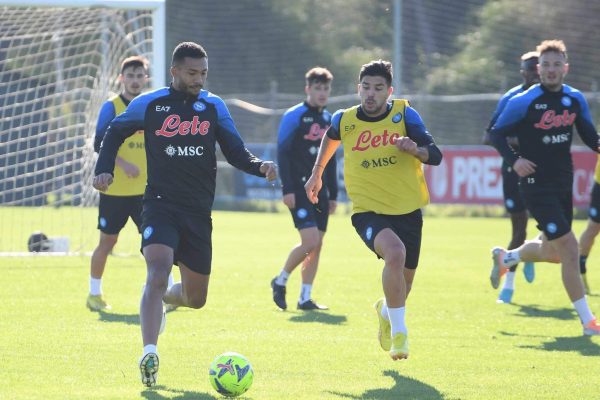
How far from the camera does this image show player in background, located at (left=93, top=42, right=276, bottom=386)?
703cm

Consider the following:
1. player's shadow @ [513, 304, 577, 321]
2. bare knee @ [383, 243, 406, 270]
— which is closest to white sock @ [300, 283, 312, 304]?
player's shadow @ [513, 304, 577, 321]

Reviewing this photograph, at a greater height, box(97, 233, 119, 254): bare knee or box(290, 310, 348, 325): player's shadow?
box(97, 233, 119, 254): bare knee

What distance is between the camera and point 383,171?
7828 millimetres

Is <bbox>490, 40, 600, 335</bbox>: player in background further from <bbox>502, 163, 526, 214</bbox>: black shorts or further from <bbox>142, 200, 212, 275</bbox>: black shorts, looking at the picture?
<bbox>142, 200, 212, 275</bbox>: black shorts

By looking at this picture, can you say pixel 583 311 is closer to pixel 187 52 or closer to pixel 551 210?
pixel 551 210

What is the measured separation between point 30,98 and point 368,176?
29.3ft

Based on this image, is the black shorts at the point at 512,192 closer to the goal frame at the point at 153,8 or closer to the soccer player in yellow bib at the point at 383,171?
the soccer player in yellow bib at the point at 383,171

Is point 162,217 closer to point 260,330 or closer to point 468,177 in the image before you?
point 260,330

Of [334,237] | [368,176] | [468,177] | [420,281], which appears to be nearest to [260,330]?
[368,176]

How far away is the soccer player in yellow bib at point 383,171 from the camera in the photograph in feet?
25.2

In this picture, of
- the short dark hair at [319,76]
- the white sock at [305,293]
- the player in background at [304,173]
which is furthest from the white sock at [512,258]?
the short dark hair at [319,76]

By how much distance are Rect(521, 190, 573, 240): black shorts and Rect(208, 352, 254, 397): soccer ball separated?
3.59m

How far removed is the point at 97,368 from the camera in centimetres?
716

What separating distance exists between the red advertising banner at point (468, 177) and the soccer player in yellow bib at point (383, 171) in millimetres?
16475
